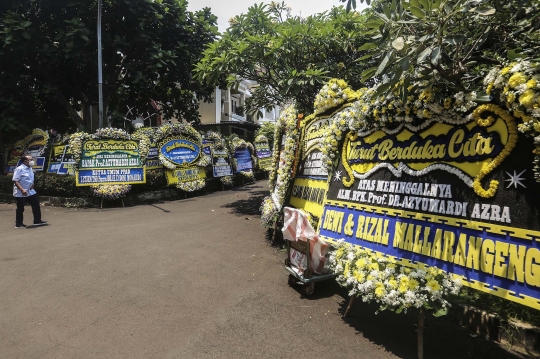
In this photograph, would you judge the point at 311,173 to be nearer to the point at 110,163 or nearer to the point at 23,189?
the point at 23,189

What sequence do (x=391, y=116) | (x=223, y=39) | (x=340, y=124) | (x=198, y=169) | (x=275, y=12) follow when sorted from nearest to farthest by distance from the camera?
1. (x=391, y=116)
2. (x=340, y=124)
3. (x=223, y=39)
4. (x=275, y=12)
5. (x=198, y=169)

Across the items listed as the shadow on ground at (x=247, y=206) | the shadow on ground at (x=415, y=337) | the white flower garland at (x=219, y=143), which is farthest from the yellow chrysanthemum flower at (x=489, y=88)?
the white flower garland at (x=219, y=143)

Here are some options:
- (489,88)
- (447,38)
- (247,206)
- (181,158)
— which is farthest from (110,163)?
(489,88)

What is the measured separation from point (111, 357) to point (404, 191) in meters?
3.35

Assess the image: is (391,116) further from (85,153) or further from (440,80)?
(85,153)

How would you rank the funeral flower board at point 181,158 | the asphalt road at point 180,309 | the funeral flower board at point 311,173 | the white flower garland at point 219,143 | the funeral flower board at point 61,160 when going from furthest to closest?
the white flower garland at point 219,143 → the funeral flower board at point 181,158 → the funeral flower board at point 61,160 → the funeral flower board at point 311,173 → the asphalt road at point 180,309

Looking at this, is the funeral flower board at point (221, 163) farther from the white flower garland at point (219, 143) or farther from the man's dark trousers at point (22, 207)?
the man's dark trousers at point (22, 207)

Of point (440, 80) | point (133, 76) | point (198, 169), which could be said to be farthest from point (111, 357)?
point (133, 76)

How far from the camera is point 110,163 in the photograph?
40.2 ft

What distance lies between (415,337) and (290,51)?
6.44 meters

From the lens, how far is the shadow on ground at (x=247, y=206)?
405 inches

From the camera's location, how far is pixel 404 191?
3760 mm

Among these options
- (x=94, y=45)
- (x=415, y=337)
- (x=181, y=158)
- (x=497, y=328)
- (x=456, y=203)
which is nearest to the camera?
(x=456, y=203)

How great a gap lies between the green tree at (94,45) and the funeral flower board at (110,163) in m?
3.67
